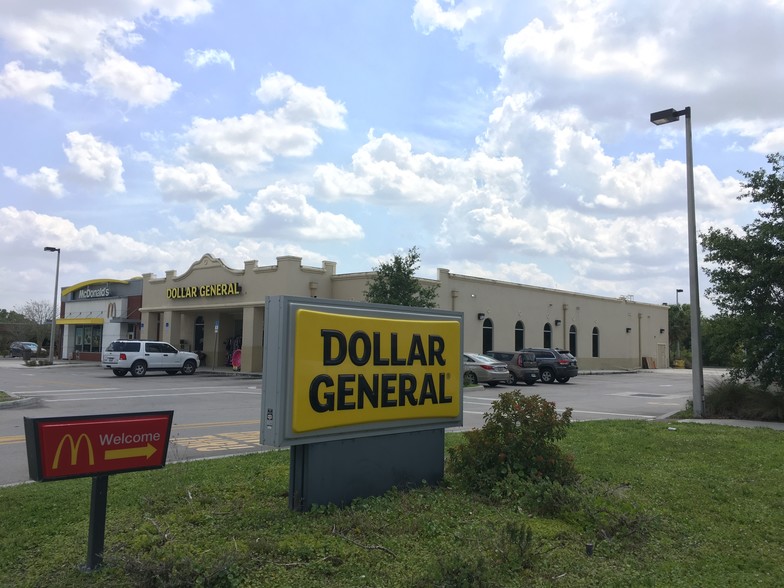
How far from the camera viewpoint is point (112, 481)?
7387 mm

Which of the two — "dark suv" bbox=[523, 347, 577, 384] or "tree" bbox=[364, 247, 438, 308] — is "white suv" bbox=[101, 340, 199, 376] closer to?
"tree" bbox=[364, 247, 438, 308]

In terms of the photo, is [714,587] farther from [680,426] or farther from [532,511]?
[680,426]

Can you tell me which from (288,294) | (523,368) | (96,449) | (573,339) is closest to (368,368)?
(96,449)

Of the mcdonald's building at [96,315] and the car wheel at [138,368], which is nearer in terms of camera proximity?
the car wheel at [138,368]

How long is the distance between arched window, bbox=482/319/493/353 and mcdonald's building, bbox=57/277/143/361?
23.9 m

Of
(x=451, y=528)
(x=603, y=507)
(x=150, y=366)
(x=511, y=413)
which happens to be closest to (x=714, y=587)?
(x=603, y=507)

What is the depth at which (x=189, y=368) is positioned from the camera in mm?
33812

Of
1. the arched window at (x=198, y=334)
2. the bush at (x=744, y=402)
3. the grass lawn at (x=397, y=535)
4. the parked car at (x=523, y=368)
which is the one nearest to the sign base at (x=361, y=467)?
the grass lawn at (x=397, y=535)

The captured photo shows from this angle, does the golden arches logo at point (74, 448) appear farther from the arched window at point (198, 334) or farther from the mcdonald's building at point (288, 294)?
the arched window at point (198, 334)

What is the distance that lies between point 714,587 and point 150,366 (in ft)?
101

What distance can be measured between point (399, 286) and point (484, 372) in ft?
17.3

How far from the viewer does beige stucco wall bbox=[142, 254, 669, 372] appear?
3409 cm

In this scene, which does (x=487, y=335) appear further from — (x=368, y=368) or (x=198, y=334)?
(x=368, y=368)

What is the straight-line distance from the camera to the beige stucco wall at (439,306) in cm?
3409
